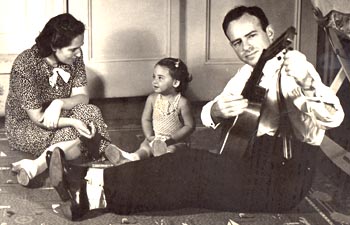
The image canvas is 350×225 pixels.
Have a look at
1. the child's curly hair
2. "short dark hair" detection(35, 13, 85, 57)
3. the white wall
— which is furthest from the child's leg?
"short dark hair" detection(35, 13, 85, 57)

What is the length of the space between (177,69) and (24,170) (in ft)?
1.72

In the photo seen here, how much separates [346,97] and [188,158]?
485mm

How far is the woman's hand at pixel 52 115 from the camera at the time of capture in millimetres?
1960

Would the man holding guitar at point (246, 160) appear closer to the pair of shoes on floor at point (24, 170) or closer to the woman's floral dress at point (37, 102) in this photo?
the pair of shoes on floor at point (24, 170)

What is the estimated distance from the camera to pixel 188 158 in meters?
1.67

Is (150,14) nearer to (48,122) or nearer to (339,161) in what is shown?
(48,122)

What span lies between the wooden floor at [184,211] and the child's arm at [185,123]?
38 cm

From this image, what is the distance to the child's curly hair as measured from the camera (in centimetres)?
213

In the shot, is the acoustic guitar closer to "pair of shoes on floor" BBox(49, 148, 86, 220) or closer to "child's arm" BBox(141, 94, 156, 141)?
"pair of shoes on floor" BBox(49, 148, 86, 220)

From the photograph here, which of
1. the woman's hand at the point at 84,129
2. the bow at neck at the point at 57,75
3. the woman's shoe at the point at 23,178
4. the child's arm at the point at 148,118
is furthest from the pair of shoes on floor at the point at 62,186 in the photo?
the child's arm at the point at 148,118

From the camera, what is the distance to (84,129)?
1971mm

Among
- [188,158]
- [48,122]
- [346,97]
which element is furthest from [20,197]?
[346,97]

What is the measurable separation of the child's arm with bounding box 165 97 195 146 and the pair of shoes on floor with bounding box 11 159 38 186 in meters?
0.39

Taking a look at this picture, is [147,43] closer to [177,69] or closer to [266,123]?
[177,69]
